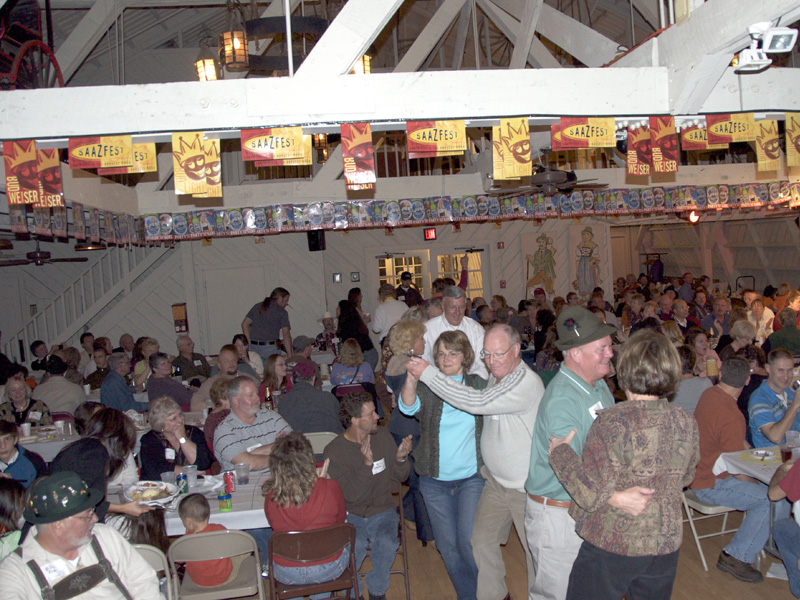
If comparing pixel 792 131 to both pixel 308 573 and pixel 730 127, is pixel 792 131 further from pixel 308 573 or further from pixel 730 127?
pixel 308 573

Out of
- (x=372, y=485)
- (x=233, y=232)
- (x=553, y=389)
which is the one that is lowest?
(x=372, y=485)

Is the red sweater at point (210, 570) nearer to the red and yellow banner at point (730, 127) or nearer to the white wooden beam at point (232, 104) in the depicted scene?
the white wooden beam at point (232, 104)

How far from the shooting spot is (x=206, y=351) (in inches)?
502

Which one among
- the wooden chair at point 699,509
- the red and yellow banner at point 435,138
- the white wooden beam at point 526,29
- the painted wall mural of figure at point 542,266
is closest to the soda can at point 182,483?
the red and yellow banner at point 435,138

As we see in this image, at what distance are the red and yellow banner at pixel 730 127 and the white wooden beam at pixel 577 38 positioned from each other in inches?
45.3

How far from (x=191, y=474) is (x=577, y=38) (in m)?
5.05

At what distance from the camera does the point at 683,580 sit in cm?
435

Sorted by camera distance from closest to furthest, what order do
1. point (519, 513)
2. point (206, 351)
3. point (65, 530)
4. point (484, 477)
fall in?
point (65, 530) < point (519, 513) < point (484, 477) < point (206, 351)

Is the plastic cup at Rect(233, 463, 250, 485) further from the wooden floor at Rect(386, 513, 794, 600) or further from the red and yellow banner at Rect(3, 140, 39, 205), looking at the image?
the red and yellow banner at Rect(3, 140, 39, 205)

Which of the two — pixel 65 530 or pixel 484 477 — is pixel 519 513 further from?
pixel 65 530

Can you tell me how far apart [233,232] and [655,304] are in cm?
623

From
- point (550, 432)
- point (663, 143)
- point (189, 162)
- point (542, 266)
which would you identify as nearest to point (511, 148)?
point (663, 143)

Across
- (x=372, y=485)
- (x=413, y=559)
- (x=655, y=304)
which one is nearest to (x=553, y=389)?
(x=372, y=485)

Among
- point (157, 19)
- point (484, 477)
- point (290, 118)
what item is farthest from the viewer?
point (157, 19)
